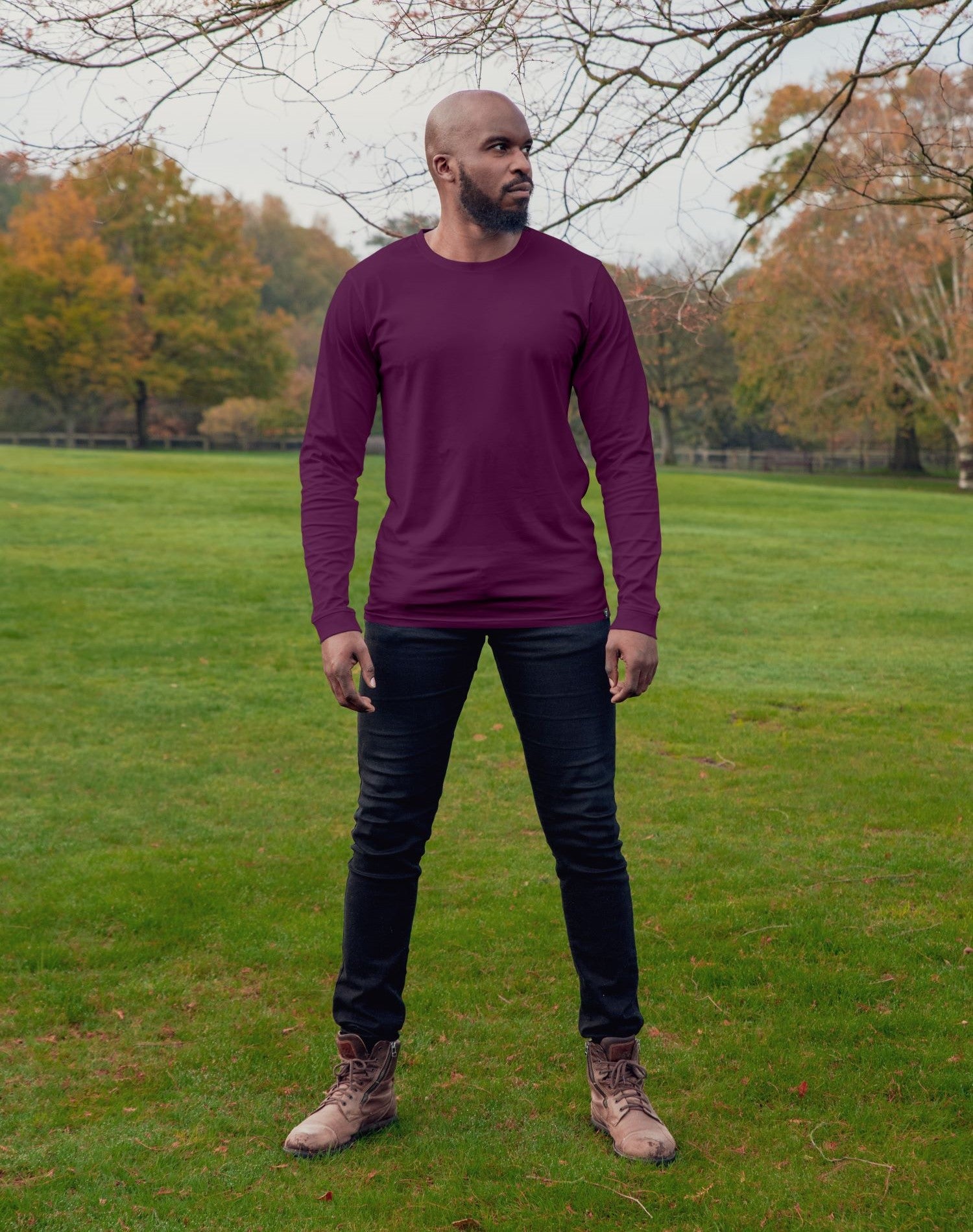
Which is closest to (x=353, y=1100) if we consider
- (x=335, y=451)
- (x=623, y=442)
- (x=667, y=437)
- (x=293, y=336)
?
(x=335, y=451)

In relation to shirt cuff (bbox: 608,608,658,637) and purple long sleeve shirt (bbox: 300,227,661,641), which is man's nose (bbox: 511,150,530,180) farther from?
shirt cuff (bbox: 608,608,658,637)

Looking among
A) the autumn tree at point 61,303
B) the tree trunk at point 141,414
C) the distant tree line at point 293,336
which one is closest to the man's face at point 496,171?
the distant tree line at point 293,336

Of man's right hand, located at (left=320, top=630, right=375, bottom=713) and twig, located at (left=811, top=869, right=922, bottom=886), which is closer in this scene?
man's right hand, located at (left=320, top=630, right=375, bottom=713)

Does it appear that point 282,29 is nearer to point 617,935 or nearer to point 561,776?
point 561,776

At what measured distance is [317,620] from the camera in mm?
2945

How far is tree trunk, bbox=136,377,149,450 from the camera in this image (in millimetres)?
55156

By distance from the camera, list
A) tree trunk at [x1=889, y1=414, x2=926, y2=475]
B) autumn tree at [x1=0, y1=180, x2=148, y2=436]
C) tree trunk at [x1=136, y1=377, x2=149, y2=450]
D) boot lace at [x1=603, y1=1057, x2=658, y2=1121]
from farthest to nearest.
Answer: tree trunk at [x1=136, y1=377, x2=149, y2=450]
tree trunk at [x1=889, y1=414, x2=926, y2=475]
autumn tree at [x1=0, y1=180, x2=148, y2=436]
boot lace at [x1=603, y1=1057, x2=658, y2=1121]

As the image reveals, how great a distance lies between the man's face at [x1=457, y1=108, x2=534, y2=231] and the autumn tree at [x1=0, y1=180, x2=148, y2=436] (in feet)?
160

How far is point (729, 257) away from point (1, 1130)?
4530 mm

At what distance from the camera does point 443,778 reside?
2.91m

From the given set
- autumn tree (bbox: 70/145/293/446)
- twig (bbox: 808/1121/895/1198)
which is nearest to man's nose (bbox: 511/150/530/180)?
twig (bbox: 808/1121/895/1198)

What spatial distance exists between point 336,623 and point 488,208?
0.98 meters

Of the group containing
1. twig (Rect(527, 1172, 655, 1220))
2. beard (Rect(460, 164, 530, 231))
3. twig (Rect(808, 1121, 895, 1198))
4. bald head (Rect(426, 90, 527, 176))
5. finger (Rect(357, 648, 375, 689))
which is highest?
bald head (Rect(426, 90, 527, 176))

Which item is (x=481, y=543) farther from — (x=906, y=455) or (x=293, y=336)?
(x=293, y=336)
